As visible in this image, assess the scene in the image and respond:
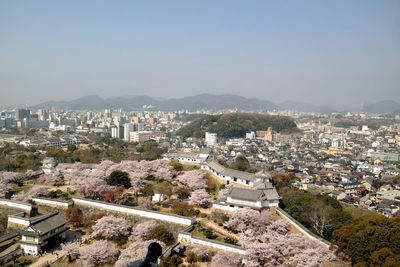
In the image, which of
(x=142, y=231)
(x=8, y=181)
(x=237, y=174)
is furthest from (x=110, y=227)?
(x=8, y=181)

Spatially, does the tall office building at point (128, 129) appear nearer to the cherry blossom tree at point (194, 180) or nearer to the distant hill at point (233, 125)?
the distant hill at point (233, 125)

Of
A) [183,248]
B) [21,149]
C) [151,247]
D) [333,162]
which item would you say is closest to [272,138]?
[333,162]

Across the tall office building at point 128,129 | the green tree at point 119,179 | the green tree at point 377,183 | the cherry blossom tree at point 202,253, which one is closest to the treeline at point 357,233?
the cherry blossom tree at point 202,253

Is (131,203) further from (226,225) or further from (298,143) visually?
(298,143)

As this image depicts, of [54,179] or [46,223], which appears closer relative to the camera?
[46,223]

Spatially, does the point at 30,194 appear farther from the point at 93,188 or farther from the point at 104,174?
the point at 104,174

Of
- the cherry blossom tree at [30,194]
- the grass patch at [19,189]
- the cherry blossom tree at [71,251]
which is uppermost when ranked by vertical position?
the cherry blossom tree at [30,194]
